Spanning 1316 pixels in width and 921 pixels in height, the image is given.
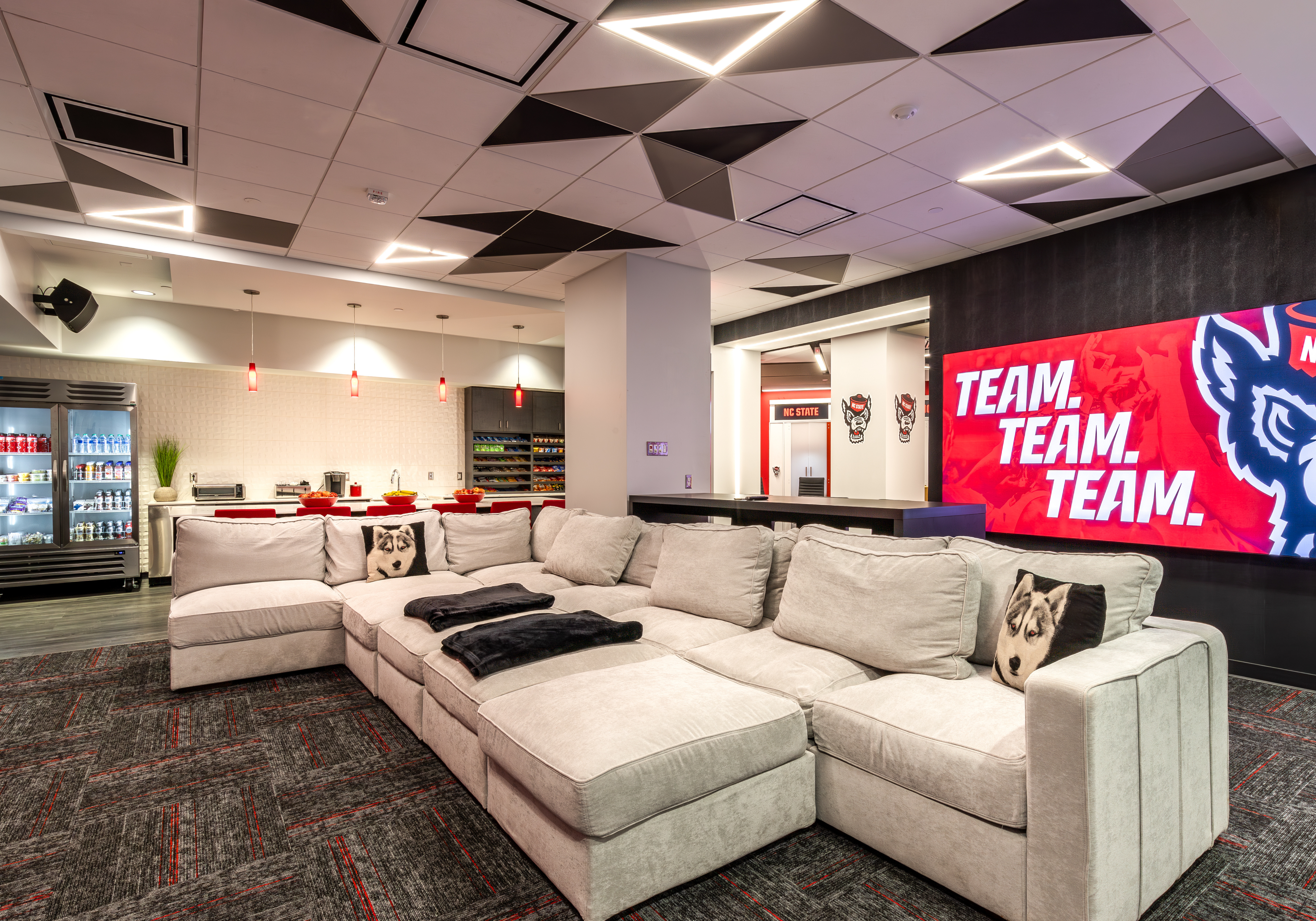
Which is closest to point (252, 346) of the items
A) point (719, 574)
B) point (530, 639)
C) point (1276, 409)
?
point (530, 639)

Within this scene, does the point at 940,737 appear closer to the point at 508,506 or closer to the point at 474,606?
the point at 474,606

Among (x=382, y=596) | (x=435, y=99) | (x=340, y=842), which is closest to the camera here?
(x=340, y=842)

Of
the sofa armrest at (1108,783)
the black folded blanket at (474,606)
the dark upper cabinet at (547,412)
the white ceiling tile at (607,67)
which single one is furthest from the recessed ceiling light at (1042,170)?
the dark upper cabinet at (547,412)

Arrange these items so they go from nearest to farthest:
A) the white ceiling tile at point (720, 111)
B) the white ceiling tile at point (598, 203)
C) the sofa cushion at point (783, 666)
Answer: the sofa cushion at point (783, 666) → the white ceiling tile at point (720, 111) → the white ceiling tile at point (598, 203)

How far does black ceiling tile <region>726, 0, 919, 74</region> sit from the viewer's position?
259 cm

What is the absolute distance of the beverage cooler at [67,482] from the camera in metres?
6.37

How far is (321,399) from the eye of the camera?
8.15m

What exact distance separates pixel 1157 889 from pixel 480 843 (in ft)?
6.59

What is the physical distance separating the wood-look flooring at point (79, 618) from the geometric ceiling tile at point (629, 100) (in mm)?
4086

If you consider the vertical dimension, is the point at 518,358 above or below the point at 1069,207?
below

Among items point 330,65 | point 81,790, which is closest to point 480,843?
point 81,790

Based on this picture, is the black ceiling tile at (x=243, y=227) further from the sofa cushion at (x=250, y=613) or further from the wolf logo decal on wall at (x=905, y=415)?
the wolf logo decal on wall at (x=905, y=415)

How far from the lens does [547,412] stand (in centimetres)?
951

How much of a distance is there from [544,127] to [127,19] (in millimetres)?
1706
